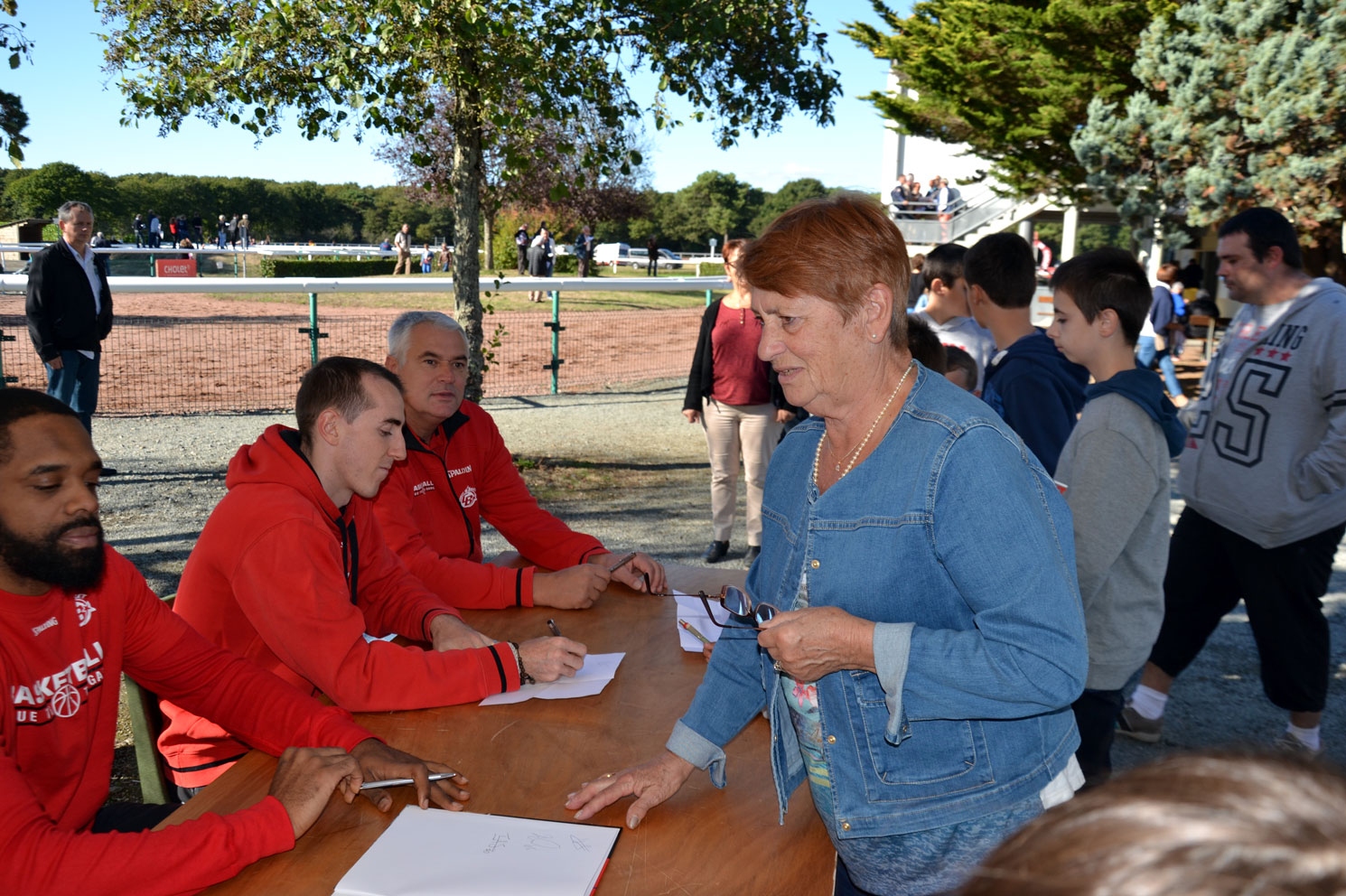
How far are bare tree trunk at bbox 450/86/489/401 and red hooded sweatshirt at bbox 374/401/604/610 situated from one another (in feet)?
11.9

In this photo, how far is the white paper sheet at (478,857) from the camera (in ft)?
5.28

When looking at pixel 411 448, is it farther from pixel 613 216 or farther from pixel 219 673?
pixel 613 216

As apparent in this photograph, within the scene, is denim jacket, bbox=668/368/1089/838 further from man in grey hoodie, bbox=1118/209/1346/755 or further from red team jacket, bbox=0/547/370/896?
man in grey hoodie, bbox=1118/209/1346/755

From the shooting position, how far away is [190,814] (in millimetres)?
1862

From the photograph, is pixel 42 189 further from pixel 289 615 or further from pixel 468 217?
pixel 289 615

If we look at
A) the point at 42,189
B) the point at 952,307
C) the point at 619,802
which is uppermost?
the point at 42,189

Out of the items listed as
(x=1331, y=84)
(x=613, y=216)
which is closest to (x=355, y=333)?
(x=1331, y=84)

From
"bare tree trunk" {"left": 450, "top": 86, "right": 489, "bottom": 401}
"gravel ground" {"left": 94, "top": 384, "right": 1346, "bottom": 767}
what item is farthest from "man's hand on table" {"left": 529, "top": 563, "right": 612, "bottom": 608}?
"bare tree trunk" {"left": 450, "top": 86, "right": 489, "bottom": 401}

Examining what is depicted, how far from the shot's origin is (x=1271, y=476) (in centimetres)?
382

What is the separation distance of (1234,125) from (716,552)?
13640 millimetres

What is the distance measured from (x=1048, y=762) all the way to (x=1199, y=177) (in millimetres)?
16780

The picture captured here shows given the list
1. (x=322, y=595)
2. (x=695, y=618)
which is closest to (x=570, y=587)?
(x=695, y=618)

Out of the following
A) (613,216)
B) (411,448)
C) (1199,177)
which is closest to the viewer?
(411,448)

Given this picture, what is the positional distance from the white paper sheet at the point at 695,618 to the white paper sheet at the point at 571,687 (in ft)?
0.80
